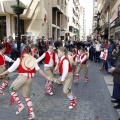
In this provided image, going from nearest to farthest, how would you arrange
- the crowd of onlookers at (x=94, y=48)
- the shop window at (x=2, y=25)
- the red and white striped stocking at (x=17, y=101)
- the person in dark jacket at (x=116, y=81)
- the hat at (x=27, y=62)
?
the hat at (x=27, y=62), the red and white striped stocking at (x=17, y=101), the person in dark jacket at (x=116, y=81), the crowd of onlookers at (x=94, y=48), the shop window at (x=2, y=25)

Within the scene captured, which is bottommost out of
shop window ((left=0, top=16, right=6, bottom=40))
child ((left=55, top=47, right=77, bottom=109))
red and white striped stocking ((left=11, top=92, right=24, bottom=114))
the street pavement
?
the street pavement

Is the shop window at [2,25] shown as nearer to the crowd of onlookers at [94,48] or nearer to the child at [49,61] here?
the crowd of onlookers at [94,48]

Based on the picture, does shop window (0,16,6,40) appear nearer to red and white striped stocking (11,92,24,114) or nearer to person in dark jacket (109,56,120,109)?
person in dark jacket (109,56,120,109)

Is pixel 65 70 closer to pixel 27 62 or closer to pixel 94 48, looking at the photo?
pixel 27 62

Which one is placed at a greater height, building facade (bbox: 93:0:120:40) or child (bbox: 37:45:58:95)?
building facade (bbox: 93:0:120:40)

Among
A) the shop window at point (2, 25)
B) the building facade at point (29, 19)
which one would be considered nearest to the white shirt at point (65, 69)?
the building facade at point (29, 19)

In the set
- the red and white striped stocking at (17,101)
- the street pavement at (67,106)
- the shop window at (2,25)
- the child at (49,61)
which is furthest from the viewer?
the shop window at (2,25)

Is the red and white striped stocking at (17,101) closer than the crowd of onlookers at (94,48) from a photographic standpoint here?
Yes

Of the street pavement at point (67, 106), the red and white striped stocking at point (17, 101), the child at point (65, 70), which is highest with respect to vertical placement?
the child at point (65, 70)

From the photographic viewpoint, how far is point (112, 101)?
639 cm

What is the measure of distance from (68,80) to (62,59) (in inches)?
24.6

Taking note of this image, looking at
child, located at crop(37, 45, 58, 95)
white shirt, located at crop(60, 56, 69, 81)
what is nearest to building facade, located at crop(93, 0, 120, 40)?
child, located at crop(37, 45, 58, 95)

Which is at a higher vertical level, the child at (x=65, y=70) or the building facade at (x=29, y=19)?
the building facade at (x=29, y=19)

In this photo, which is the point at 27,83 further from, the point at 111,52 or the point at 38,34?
the point at 38,34
